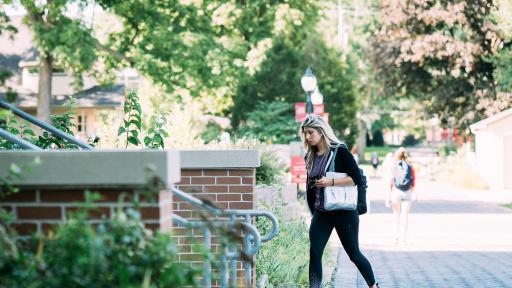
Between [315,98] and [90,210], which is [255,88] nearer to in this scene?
[315,98]

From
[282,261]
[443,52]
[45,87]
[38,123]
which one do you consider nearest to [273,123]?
[443,52]

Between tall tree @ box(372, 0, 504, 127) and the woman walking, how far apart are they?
31778 millimetres

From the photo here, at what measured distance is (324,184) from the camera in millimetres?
9062

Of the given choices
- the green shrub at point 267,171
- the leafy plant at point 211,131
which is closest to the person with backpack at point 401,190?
the green shrub at point 267,171

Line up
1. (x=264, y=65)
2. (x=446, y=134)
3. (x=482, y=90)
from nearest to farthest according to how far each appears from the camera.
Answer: (x=482, y=90), (x=264, y=65), (x=446, y=134)

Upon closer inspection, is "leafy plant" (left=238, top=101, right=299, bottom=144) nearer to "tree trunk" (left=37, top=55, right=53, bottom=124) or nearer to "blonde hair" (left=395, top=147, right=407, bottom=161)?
"tree trunk" (left=37, top=55, right=53, bottom=124)

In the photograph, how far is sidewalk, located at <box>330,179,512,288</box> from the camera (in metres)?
12.0

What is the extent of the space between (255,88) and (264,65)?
117cm

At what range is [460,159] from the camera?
150ft

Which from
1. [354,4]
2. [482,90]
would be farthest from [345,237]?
[354,4]

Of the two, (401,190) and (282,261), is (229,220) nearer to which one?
(282,261)

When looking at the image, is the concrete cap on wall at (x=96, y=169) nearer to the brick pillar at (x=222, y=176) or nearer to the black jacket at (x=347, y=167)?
the brick pillar at (x=222, y=176)

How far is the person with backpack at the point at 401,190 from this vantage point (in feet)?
56.3

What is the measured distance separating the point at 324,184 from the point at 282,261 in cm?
204
